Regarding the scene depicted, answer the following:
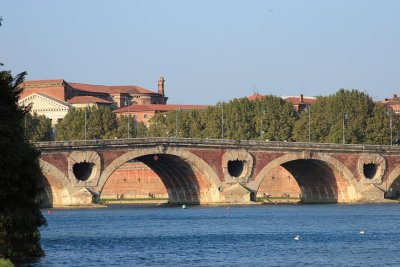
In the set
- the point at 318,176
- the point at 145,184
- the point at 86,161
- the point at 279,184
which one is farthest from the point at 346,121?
the point at 86,161

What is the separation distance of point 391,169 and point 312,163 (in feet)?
30.1

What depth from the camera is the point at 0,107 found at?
5244 centimetres

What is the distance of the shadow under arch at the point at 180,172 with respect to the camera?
11831 centimetres

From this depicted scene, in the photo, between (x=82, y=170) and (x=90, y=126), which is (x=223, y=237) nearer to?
(x=82, y=170)

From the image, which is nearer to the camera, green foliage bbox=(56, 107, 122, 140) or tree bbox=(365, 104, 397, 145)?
tree bbox=(365, 104, 397, 145)

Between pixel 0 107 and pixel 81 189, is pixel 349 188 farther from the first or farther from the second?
pixel 0 107

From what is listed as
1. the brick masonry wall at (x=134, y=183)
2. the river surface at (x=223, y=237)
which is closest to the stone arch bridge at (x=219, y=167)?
the river surface at (x=223, y=237)

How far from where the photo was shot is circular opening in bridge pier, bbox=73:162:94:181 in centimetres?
11756

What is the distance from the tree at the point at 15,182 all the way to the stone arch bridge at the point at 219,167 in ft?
185

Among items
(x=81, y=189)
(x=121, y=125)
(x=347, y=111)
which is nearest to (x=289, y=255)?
(x=81, y=189)

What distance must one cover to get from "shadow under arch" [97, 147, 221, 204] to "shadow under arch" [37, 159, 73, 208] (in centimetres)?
342

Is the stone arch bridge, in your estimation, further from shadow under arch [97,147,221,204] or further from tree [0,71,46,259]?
tree [0,71,46,259]

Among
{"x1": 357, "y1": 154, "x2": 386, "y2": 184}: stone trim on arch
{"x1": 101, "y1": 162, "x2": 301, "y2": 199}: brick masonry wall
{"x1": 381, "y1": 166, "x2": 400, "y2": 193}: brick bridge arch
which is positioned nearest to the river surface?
{"x1": 357, "y1": 154, "x2": 386, "y2": 184}: stone trim on arch

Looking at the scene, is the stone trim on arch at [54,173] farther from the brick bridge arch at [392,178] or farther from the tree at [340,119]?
the tree at [340,119]
